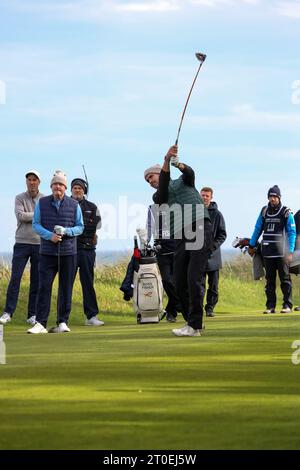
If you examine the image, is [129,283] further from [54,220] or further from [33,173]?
[54,220]

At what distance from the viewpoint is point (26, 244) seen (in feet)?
70.9

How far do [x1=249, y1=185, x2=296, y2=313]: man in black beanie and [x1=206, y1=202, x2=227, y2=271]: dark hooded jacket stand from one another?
1.11 metres

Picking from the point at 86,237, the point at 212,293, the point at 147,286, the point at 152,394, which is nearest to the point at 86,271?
the point at 86,237

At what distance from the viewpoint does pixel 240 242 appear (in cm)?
2542

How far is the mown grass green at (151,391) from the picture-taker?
25.9ft

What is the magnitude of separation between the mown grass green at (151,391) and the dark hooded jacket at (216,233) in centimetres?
616

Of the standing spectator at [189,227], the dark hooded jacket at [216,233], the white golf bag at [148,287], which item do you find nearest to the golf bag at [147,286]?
the white golf bag at [148,287]

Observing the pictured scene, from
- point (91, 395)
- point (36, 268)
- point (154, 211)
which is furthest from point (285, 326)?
point (91, 395)

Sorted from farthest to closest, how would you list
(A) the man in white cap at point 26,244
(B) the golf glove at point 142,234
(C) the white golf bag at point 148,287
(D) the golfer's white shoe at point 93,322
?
1. (D) the golfer's white shoe at point 93,322
2. (A) the man in white cap at point 26,244
3. (C) the white golf bag at point 148,287
4. (B) the golf glove at point 142,234

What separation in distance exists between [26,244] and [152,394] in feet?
39.3

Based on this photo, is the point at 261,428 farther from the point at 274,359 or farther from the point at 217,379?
the point at 274,359

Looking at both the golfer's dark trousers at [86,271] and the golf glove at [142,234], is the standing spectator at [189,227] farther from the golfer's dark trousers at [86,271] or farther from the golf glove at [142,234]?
the golfer's dark trousers at [86,271]

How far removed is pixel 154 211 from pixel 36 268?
2.87m

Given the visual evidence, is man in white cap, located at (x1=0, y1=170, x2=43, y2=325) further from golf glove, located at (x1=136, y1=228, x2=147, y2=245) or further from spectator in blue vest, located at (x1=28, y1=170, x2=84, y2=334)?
spectator in blue vest, located at (x1=28, y1=170, x2=84, y2=334)
